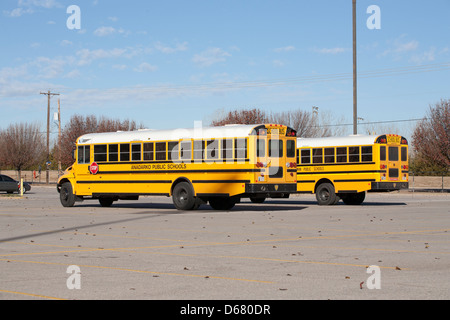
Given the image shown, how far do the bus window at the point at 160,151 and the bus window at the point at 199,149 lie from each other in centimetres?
143

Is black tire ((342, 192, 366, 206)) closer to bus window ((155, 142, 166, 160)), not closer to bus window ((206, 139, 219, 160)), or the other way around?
bus window ((206, 139, 219, 160))

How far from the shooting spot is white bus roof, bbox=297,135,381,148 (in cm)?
2805

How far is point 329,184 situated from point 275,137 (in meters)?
5.82

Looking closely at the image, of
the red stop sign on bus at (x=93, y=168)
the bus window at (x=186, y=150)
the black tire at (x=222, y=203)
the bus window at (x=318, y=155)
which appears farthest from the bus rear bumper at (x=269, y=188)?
the red stop sign on bus at (x=93, y=168)

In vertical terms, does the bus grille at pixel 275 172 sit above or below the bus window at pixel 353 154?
below

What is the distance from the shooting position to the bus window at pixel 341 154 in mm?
28398

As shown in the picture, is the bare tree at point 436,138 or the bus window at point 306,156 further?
the bare tree at point 436,138

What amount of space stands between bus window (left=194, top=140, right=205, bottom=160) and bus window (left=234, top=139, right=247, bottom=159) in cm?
133

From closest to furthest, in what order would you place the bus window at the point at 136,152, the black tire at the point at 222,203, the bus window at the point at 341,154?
the black tire at the point at 222,203
the bus window at the point at 136,152
the bus window at the point at 341,154

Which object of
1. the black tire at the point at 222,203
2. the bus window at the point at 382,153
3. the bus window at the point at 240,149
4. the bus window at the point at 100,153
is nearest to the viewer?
the bus window at the point at 240,149

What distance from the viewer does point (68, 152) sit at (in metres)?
88.8

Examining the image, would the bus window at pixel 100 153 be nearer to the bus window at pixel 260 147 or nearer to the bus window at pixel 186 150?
the bus window at pixel 186 150

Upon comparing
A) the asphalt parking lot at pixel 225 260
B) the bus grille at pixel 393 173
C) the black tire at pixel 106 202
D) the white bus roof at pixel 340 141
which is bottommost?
the asphalt parking lot at pixel 225 260
